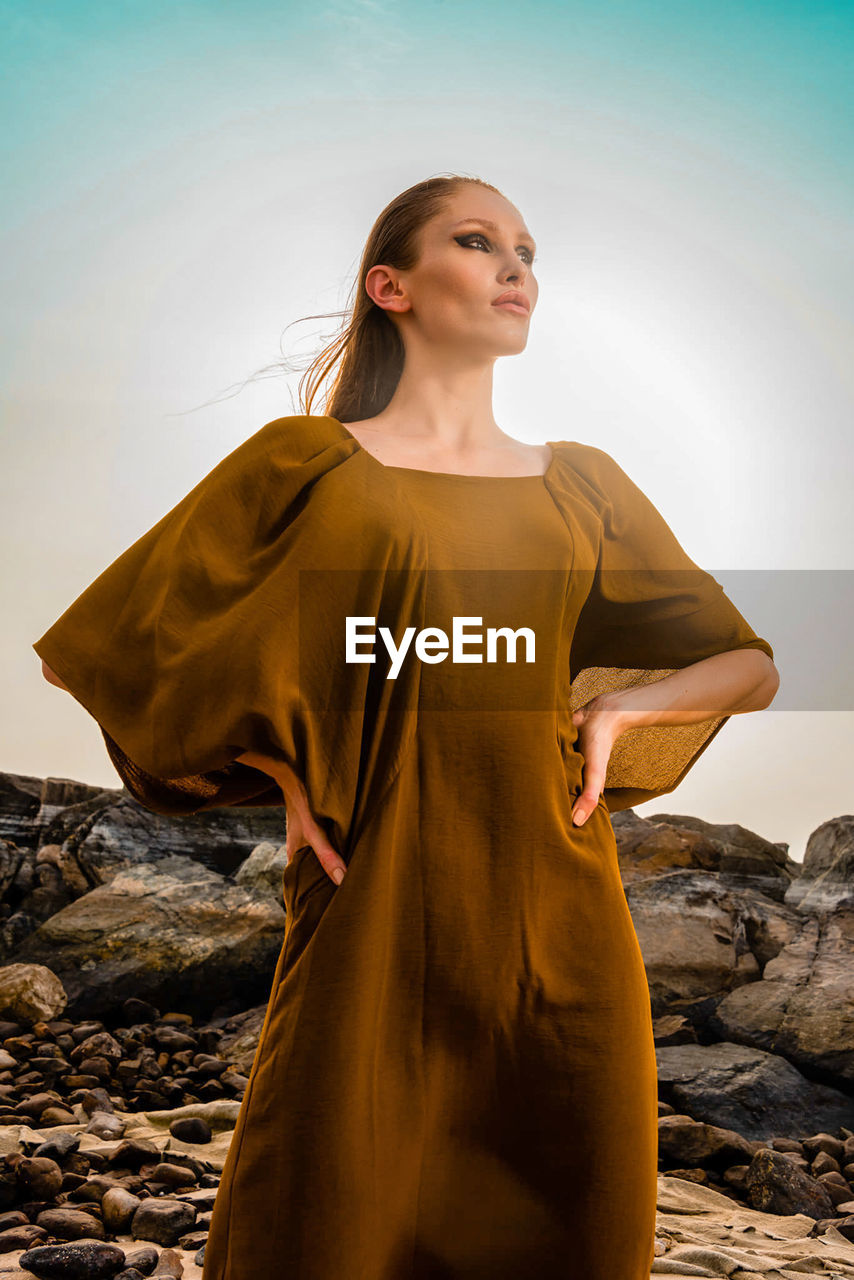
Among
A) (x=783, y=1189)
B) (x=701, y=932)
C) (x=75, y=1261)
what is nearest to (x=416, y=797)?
(x=75, y=1261)

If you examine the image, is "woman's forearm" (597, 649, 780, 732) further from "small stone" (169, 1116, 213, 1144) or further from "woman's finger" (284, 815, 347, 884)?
"small stone" (169, 1116, 213, 1144)

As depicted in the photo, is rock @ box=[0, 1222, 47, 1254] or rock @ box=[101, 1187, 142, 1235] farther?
rock @ box=[101, 1187, 142, 1235]

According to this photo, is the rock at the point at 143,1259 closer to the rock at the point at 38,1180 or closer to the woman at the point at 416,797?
the rock at the point at 38,1180

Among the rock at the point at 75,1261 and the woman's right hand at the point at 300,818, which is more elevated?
the woman's right hand at the point at 300,818

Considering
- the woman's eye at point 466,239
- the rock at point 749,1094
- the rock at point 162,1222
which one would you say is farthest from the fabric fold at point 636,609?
the rock at point 749,1094

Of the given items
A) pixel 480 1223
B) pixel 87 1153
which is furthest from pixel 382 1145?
pixel 87 1153

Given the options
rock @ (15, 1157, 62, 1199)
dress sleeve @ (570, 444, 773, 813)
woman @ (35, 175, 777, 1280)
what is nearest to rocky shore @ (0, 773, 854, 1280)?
rock @ (15, 1157, 62, 1199)

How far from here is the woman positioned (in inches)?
48.9

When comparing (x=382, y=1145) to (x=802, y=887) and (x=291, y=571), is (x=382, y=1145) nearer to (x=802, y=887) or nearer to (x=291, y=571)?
(x=291, y=571)

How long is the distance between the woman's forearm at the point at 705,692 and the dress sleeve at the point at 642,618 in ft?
0.12

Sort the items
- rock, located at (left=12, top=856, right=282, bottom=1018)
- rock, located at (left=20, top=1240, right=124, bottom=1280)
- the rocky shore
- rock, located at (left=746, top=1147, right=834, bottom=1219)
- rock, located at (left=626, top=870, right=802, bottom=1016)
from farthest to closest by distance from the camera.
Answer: rock, located at (left=12, top=856, right=282, bottom=1018) → rock, located at (left=626, top=870, right=802, bottom=1016) → rock, located at (left=746, top=1147, right=834, bottom=1219) → the rocky shore → rock, located at (left=20, top=1240, right=124, bottom=1280)

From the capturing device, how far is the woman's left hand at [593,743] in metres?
1.45

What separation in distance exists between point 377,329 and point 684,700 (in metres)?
0.88

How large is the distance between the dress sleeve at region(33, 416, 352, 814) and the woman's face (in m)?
0.30
